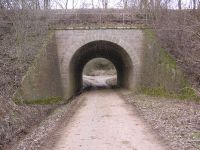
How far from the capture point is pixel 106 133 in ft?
35.0

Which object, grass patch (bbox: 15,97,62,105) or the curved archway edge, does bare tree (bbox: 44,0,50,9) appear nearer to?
the curved archway edge

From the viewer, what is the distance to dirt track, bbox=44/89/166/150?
920 cm

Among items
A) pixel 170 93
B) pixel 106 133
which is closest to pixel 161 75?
pixel 170 93

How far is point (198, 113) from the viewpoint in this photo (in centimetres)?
1295

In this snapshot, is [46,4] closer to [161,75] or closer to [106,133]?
[161,75]

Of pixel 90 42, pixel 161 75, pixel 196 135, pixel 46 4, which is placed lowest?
pixel 196 135

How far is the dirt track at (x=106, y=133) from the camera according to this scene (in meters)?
9.20

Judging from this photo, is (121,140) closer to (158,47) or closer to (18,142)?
(18,142)

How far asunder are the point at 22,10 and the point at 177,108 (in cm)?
1043

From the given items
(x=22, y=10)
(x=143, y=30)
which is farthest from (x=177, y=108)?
(x=22, y=10)

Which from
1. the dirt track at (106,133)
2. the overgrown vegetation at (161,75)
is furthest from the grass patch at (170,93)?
the dirt track at (106,133)

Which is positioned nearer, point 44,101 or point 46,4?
point 44,101

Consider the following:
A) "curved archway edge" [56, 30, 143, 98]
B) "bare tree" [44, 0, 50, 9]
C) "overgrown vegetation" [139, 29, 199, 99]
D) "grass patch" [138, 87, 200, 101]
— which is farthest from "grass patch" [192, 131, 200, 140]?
"bare tree" [44, 0, 50, 9]

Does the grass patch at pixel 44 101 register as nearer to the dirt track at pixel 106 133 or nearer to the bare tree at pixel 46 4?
the dirt track at pixel 106 133
